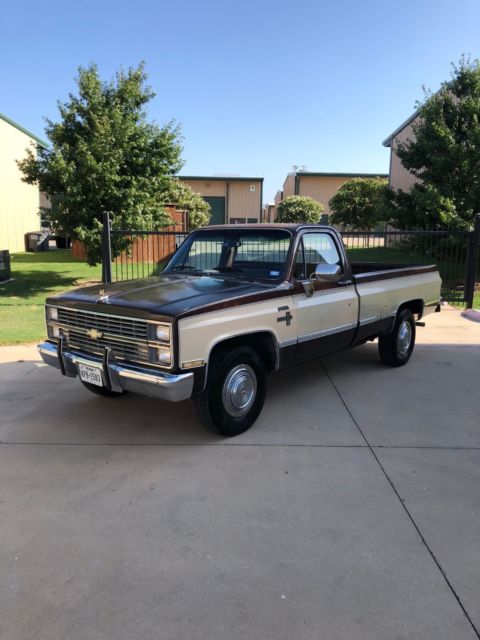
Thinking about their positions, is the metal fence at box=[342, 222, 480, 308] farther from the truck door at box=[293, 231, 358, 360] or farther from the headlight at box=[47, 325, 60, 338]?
the headlight at box=[47, 325, 60, 338]

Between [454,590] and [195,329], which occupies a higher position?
[195,329]

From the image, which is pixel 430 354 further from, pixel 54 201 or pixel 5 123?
pixel 5 123

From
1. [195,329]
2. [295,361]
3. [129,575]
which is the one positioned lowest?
[129,575]

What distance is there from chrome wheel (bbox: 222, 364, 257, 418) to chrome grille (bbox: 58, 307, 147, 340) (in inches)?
32.8

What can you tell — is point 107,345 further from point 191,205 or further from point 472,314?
point 191,205

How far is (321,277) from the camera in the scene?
16.1 feet

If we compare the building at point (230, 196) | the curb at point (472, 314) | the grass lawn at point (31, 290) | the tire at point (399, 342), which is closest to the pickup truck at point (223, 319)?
the tire at point (399, 342)

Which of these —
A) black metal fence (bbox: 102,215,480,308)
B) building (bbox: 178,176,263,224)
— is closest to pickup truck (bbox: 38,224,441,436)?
black metal fence (bbox: 102,215,480,308)

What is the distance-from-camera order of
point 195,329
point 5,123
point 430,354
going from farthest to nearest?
point 5,123 → point 430,354 → point 195,329

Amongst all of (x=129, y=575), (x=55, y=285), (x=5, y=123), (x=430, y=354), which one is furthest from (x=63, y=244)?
(x=129, y=575)

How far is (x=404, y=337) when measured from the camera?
22.4 ft

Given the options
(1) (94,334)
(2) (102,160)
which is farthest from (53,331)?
(2) (102,160)

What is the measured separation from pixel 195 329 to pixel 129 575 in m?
1.78

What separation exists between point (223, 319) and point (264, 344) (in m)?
0.72
